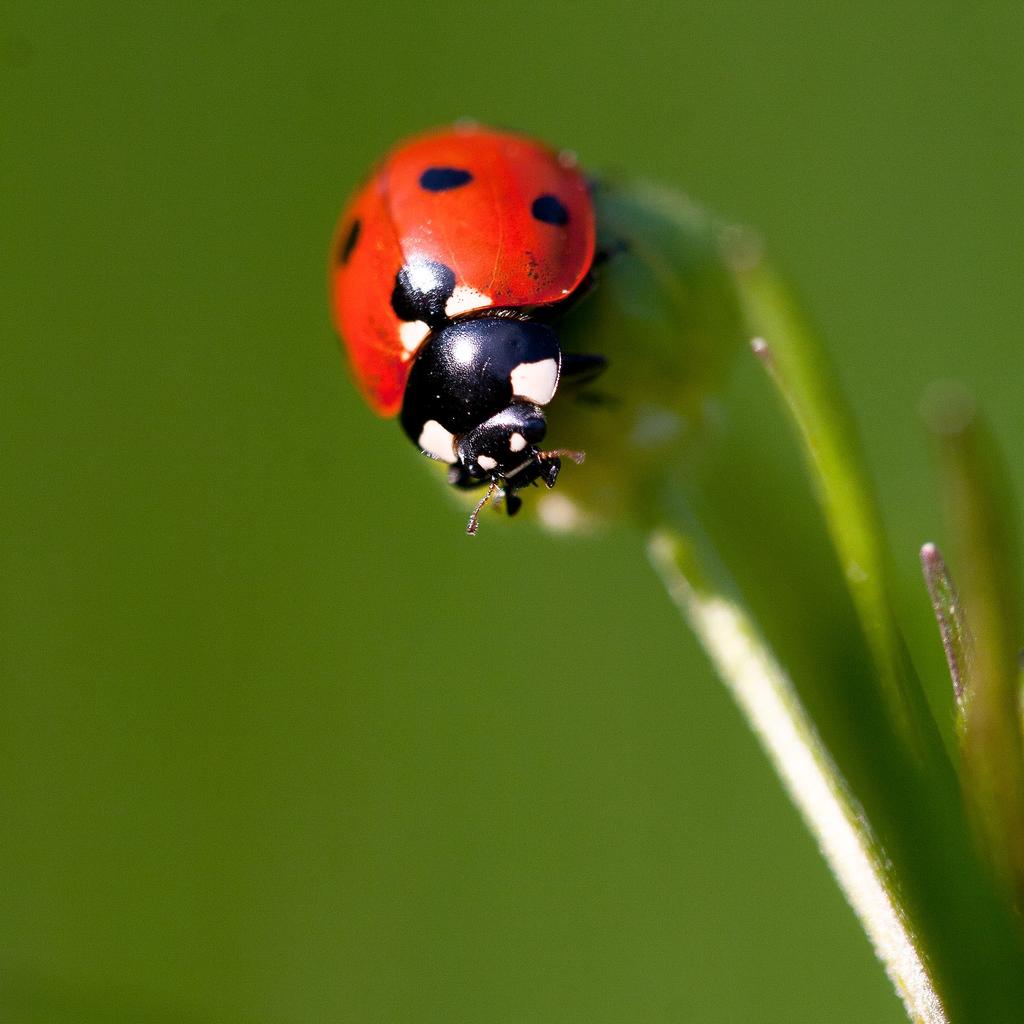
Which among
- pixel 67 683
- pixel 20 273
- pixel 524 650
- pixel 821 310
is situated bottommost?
pixel 524 650

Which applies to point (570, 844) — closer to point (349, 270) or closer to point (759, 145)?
point (349, 270)

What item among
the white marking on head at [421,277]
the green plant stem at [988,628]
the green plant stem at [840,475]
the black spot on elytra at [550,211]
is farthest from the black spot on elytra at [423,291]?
the green plant stem at [988,628]

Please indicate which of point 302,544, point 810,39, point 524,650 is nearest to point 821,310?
point 810,39

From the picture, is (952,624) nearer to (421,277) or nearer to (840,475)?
(840,475)

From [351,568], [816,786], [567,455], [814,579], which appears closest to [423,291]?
[567,455]

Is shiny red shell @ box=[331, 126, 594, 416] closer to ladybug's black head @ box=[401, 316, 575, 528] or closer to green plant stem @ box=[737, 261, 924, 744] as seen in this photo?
ladybug's black head @ box=[401, 316, 575, 528]

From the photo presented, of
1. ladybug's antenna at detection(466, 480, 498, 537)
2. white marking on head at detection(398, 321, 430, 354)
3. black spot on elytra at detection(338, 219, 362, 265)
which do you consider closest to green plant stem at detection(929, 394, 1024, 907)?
ladybug's antenna at detection(466, 480, 498, 537)

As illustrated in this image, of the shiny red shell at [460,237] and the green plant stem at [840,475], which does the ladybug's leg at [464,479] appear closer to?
the shiny red shell at [460,237]
